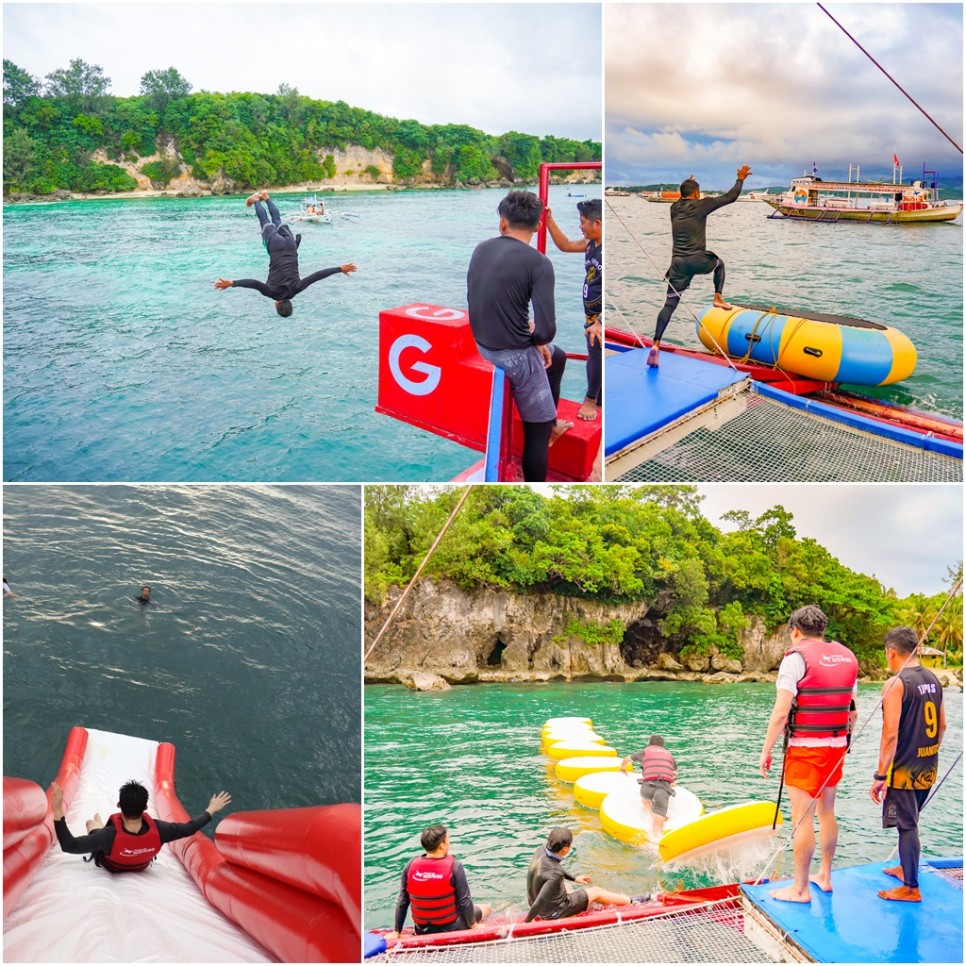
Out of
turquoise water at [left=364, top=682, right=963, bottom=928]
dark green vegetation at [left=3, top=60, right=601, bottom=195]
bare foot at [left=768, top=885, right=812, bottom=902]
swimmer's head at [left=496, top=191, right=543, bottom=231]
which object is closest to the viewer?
swimmer's head at [left=496, top=191, right=543, bottom=231]

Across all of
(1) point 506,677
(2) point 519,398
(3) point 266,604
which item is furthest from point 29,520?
(2) point 519,398

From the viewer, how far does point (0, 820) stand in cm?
313

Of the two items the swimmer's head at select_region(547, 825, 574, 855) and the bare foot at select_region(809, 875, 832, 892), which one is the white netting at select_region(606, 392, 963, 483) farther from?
the bare foot at select_region(809, 875, 832, 892)

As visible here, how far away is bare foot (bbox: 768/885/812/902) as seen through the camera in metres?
2.95

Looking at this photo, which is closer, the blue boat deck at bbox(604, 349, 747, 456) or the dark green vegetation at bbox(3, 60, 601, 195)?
the blue boat deck at bbox(604, 349, 747, 456)

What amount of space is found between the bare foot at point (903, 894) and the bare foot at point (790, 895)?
0.30 m

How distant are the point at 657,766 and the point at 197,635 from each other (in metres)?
4.19

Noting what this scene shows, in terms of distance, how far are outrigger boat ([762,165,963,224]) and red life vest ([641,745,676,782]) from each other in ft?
46.6

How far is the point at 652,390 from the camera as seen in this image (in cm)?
438

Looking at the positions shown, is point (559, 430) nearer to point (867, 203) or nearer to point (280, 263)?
point (280, 263)

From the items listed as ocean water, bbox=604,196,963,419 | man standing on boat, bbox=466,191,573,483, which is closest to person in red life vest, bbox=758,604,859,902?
man standing on boat, bbox=466,191,573,483

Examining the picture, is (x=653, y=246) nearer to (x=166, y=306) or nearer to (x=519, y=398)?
(x=166, y=306)

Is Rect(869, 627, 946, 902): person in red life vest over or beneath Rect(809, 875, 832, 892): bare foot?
over

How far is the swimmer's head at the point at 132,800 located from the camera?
132 inches
